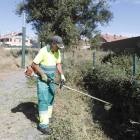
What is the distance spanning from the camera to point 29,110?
4414mm

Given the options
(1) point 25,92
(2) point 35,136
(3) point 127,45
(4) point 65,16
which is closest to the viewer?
(2) point 35,136

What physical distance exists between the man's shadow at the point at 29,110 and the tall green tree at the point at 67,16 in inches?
439

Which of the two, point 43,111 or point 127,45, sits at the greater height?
point 127,45

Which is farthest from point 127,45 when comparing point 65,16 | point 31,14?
point 31,14

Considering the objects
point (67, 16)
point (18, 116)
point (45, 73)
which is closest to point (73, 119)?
point (45, 73)

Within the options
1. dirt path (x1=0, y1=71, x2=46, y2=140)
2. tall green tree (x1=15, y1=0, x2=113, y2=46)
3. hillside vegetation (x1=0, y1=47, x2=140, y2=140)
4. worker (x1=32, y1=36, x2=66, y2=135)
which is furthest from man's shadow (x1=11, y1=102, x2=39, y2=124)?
tall green tree (x1=15, y1=0, x2=113, y2=46)

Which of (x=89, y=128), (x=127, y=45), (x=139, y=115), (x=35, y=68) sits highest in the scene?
(x=127, y=45)

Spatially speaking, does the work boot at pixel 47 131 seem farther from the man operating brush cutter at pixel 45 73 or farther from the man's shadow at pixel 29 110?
the man's shadow at pixel 29 110

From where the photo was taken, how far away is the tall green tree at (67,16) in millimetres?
15195

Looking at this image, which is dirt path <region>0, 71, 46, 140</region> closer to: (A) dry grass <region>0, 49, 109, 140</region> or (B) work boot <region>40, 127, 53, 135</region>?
(B) work boot <region>40, 127, 53, 135</region>

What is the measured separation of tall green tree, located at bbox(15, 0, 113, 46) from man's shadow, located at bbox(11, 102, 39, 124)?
439 inches

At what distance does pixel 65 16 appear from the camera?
15.3 metres

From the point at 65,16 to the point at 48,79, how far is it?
13.0m

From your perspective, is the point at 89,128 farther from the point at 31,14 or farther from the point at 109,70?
the point at 31,14
